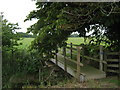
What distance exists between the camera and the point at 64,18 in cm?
416

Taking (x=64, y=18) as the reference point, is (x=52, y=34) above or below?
below

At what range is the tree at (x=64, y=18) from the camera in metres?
4.03

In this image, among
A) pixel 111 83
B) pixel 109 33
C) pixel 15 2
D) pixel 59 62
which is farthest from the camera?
pixel 59 62

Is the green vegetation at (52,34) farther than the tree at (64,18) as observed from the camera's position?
Yes

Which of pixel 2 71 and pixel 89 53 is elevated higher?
pixel 89 53

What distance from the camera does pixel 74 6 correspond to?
4.71 metres

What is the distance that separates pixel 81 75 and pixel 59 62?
2.75m

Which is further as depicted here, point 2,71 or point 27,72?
point 27,72

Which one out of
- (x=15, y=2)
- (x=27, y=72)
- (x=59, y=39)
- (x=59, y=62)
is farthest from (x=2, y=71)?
(x=59, y=39)

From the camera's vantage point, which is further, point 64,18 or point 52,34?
point 52,34

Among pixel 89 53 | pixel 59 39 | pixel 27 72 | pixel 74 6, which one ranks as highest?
pixel 74 6

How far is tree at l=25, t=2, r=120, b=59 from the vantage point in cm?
403

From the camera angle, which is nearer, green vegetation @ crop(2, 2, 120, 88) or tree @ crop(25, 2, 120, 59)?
tree @ crop(25, 2, 120, 59)

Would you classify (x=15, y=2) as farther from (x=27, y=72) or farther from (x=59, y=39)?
(x=27, y=72)
